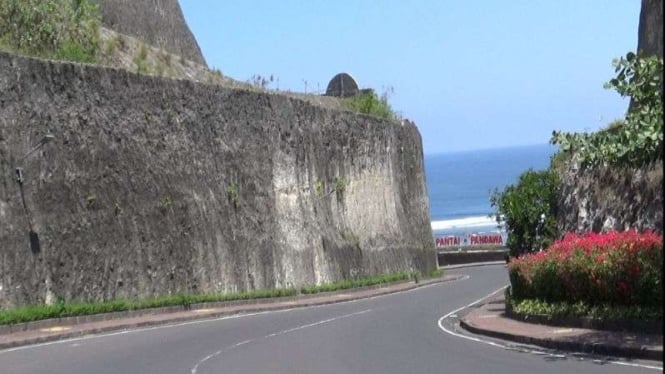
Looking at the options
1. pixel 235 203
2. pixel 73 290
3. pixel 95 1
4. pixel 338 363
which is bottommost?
pixel 338 363

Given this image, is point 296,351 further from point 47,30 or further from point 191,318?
point 47,30

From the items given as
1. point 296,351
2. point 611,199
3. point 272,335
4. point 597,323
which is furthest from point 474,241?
point 296,351

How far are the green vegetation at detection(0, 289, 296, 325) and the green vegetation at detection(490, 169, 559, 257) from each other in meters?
7.55

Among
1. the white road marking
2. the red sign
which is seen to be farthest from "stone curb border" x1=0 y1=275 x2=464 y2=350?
the red sign

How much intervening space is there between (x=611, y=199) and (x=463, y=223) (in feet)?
325

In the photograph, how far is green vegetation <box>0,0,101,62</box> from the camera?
105ft

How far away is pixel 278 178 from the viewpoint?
39.3 meters

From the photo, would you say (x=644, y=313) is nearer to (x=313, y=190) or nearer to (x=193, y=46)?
(x=313, y=190)

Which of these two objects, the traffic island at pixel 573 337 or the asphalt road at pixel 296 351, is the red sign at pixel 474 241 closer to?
the asphalt road at pixel 296 351

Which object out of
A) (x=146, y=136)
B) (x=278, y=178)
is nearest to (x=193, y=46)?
(x=278, y=178)

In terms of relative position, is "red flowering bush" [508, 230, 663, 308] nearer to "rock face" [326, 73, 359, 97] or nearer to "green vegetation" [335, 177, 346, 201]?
"green vegetation" [335, 177, 346, 201]

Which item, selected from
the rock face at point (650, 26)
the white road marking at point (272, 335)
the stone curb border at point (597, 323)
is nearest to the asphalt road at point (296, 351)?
the white road marking at point (272, 335)

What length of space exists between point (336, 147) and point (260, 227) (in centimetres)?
837

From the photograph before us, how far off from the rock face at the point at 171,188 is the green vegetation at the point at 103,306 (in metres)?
0.46
